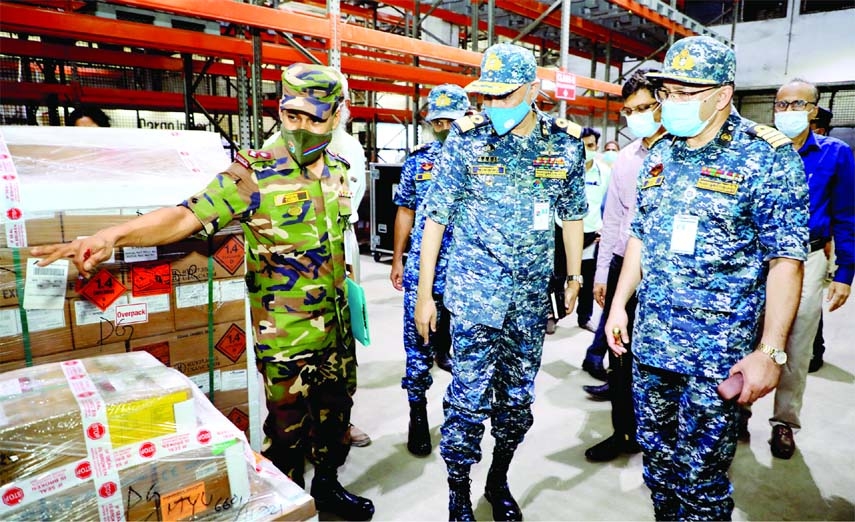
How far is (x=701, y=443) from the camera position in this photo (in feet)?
5.22

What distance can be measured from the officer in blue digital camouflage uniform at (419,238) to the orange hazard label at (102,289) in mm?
1377

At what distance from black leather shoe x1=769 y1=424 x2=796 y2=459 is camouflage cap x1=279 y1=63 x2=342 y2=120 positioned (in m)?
2.77

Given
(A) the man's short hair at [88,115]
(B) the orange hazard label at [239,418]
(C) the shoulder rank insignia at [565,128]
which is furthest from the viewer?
(A) the man's short hair at [88,115]

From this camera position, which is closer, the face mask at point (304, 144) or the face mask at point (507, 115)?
the face mask at point (304, 144)

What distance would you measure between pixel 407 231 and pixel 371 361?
4.78 ft

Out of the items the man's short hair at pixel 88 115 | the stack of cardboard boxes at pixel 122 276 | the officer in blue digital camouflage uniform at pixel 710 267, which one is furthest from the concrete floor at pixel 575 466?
the man's short hair at pixel 88 115

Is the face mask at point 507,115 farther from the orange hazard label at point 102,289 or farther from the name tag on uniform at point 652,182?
the orange hazard label at point 102,289

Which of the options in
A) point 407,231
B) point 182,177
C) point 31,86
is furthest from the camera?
point 31,86

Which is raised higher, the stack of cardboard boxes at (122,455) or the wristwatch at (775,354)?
the wristwatch at (775,354)

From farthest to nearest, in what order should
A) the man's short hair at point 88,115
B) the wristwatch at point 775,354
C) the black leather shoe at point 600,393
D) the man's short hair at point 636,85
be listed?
the man's short hair at point 88,115, the black leather shoe at point 600,393, the man's short hair at point 636,85, the wristwatch at point 775,354

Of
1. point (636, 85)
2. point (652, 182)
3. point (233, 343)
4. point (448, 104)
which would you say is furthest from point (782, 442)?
point (233, 343)

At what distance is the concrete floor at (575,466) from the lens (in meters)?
2.18

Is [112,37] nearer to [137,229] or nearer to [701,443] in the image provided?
[137,229]

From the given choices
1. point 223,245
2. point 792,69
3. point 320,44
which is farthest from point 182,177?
point 792,69
